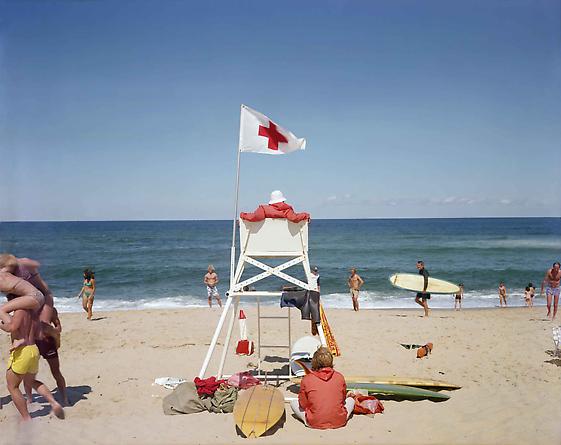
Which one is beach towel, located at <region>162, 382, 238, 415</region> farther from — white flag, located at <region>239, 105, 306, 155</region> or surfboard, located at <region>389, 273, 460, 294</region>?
surfboard, located at <region>389, 273, 460, 294</region>

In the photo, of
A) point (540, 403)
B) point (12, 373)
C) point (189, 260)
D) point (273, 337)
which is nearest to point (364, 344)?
point (273, 337)

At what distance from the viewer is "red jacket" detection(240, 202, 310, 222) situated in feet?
17.2

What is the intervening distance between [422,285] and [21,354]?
15.7m

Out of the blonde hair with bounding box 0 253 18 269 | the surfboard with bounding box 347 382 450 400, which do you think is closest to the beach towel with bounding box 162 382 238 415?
the surfboard with bounding box 347 382 450 400

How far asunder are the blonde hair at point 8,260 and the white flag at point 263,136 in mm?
2538

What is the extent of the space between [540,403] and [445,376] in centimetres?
174

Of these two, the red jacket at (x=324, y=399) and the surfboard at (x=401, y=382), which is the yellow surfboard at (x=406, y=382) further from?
the red jacket at (x=324, y=399)

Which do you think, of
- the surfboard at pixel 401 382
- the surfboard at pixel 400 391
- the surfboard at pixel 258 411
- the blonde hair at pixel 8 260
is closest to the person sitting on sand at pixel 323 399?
the surfboard at pixel 258 411

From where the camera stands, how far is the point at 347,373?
668 cm

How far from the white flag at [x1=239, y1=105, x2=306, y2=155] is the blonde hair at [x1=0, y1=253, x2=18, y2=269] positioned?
2538 millimetres

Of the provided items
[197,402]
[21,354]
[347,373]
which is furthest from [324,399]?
[21,354]

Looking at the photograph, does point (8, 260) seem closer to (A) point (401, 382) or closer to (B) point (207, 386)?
(B) point (207, 386)

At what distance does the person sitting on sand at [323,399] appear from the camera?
427cm

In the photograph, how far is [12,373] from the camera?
423 cm
